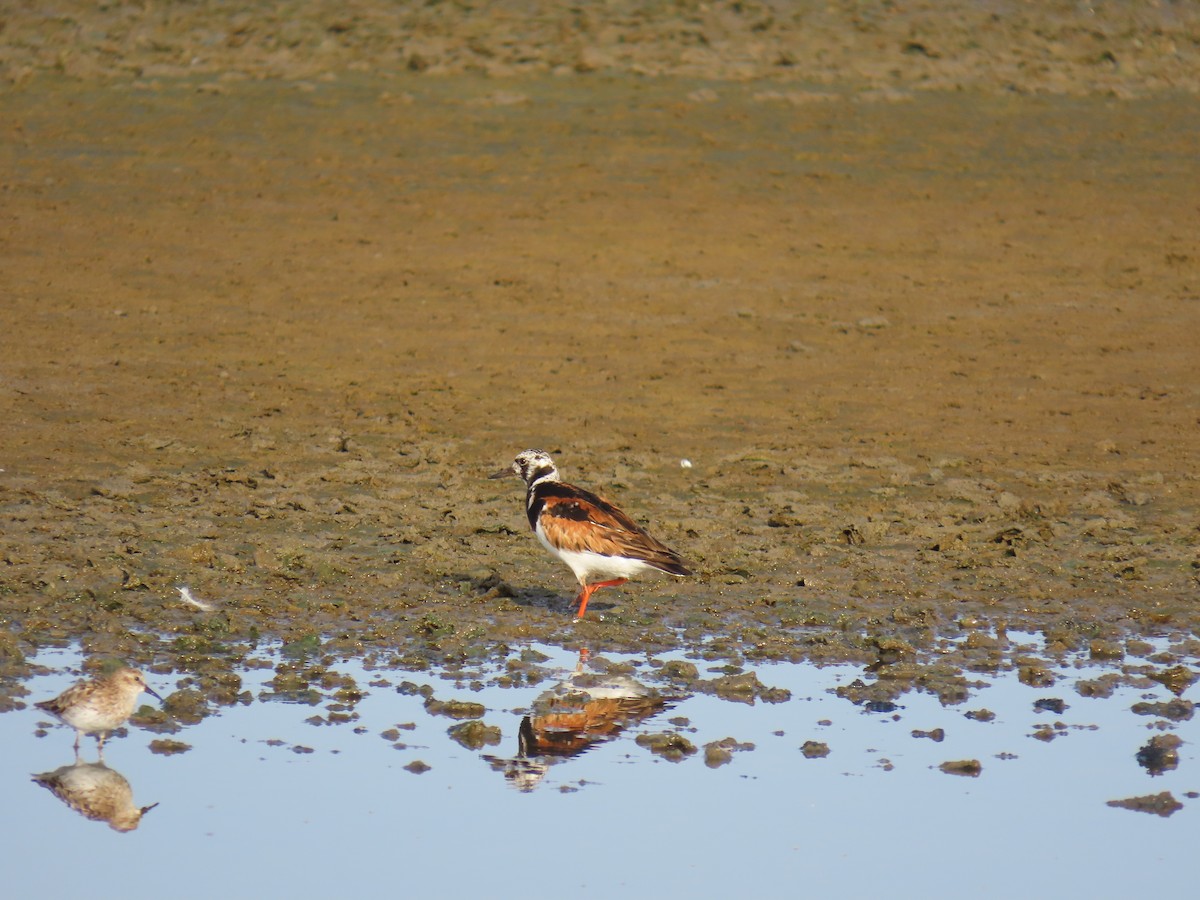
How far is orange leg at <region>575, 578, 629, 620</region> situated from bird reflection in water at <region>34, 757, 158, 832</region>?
3.32 metres

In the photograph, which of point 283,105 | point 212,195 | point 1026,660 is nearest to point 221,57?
point 283,105

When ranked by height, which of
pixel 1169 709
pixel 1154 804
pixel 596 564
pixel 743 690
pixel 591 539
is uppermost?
pixel 591 539

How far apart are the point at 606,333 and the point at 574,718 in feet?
27.5

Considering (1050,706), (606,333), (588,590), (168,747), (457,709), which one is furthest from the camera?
(606,333)

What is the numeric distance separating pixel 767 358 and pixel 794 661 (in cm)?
687

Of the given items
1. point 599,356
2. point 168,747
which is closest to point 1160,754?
point 168,747

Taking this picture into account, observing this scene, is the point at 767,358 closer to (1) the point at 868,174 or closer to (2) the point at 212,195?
(1) the point at 868,174

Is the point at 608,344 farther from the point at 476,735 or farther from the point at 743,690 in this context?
the point at 476,735

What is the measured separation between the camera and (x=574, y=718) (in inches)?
368

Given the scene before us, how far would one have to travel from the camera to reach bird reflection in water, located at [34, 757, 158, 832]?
8.26 meters

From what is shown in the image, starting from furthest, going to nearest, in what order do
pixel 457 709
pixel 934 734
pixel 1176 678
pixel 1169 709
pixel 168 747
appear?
pixel 1176 678 < pixel 1169 709 < pixel 457 709 < pixel 934 734 < pixel 168 747

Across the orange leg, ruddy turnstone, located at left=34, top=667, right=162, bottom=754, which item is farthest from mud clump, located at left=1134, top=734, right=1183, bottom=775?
ruddy turnstone, located at left=34, top=667, right=162, bottom=754

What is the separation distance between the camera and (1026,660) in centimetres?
1031

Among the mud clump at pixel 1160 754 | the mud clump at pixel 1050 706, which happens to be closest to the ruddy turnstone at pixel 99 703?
the mud clump at pixel 1050 706
